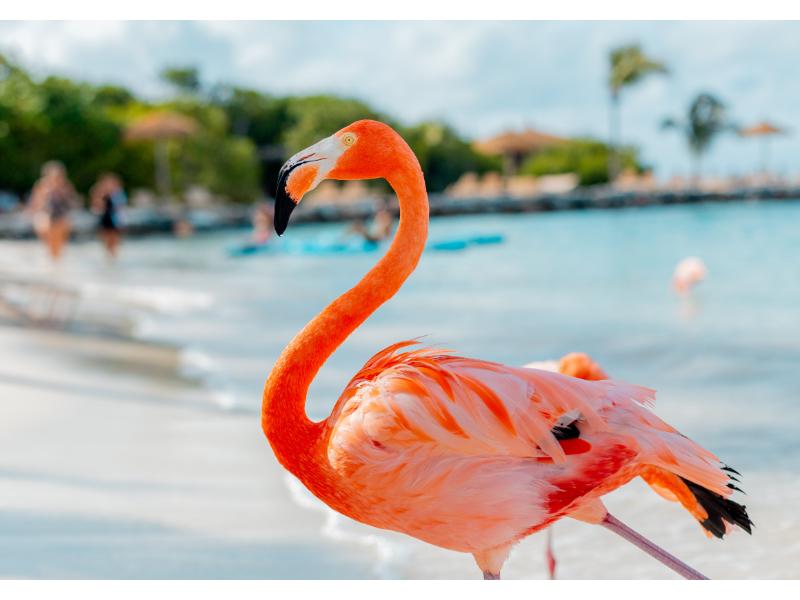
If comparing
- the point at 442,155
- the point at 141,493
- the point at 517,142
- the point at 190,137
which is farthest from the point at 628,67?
the point at 141,493

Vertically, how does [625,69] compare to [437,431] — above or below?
above

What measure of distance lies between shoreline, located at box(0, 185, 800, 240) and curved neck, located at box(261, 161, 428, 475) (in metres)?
26.1

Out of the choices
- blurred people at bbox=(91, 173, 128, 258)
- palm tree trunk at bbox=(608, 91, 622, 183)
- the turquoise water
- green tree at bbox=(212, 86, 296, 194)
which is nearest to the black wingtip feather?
the turquoise water

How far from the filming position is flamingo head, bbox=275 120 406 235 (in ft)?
6.76

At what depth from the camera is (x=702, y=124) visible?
140 feet

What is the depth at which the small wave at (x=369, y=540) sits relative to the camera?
323 cm

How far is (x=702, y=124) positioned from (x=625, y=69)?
447 centimetres

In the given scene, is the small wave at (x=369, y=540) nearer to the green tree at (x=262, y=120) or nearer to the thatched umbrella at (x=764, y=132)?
the thatched umbrella at (x=764, y=132)

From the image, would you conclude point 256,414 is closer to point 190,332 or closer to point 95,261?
point 190,332

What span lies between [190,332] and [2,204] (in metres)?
21.6

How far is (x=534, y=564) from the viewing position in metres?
3.34

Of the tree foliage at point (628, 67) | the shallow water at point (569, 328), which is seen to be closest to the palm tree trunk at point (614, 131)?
the tree foliage at point (628, 67)

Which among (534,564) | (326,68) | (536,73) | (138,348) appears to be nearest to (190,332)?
(138,348)

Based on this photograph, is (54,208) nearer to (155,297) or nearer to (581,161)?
(155,297)
